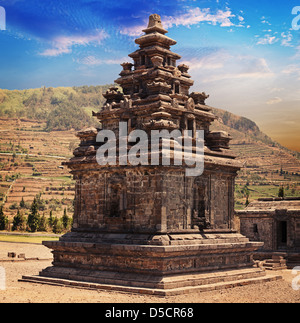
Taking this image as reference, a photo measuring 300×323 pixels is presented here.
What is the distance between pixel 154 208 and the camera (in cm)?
1922

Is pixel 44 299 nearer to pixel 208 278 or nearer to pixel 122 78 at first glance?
pixel 208 278

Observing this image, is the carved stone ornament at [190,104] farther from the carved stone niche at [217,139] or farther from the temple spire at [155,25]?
the temple spire at [155,25]

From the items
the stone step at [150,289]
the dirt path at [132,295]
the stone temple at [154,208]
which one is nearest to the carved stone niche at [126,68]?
the stone temple at [154,208]

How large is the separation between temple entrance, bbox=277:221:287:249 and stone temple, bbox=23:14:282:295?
9.98 meters

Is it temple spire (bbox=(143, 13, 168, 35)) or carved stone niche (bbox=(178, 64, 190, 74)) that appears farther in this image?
carved stone niche (bbox=(178, 64, 190, 74))

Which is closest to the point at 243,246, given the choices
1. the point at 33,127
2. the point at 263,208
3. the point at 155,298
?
the point at 155,298

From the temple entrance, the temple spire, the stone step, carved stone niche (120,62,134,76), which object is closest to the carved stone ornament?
carved stone niche (120,62,134,76)

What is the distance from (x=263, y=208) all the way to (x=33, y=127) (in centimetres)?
17325

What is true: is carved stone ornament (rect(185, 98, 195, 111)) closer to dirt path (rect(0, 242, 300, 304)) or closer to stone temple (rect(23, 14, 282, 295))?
stone temple (rect(23, 14, 282, 295))

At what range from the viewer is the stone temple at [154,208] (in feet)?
61.4

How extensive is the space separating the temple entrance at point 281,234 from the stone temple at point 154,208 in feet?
32.7

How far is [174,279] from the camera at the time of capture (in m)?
18.0

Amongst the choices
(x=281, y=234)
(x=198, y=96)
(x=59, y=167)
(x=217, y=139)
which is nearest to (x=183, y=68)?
(x=198, y=96)

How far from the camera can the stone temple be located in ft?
61.4
